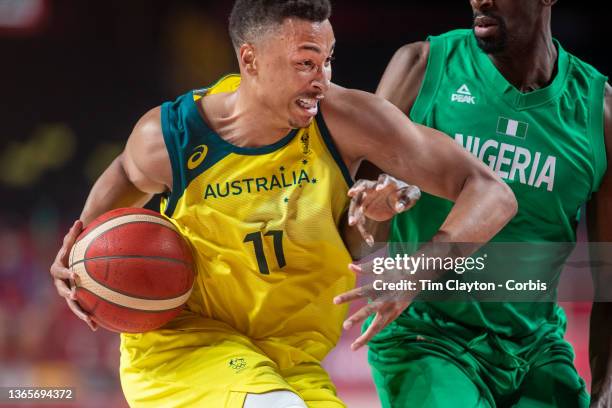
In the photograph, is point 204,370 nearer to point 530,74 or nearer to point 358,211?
point 358,211

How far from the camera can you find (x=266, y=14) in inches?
99.0

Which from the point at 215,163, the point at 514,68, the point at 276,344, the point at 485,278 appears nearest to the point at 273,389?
the point at 276,344

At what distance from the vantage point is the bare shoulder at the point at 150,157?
265 cm

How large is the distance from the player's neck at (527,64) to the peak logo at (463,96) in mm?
158

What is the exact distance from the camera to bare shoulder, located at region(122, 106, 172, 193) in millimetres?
2648

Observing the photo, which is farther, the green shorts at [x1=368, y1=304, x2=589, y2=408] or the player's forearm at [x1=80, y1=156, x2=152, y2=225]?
the player's forearm at [x1=80, y1=156, x2=152, y2=225]

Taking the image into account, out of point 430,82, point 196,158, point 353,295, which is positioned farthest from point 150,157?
point 430,82

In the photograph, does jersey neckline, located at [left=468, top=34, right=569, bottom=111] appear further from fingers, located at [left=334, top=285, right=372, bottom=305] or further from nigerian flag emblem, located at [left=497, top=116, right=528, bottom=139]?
fingers, located at [left=334, top=285, right=372, bottom=305]

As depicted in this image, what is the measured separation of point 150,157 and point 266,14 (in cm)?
56

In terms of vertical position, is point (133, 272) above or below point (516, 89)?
below

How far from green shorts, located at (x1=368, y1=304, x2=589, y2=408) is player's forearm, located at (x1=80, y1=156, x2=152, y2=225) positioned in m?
0.93

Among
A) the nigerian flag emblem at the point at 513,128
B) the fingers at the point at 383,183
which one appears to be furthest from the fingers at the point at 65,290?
the nigerian flag emblem at the point at 513,128

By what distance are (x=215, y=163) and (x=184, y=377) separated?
63 centimetres

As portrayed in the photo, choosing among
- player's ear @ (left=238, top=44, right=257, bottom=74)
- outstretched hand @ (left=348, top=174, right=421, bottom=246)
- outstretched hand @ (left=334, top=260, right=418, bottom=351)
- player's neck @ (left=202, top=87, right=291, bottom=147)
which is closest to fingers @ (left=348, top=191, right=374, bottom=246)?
outstretched hand @ (left=348, top=174, right=421, bottom=246)
